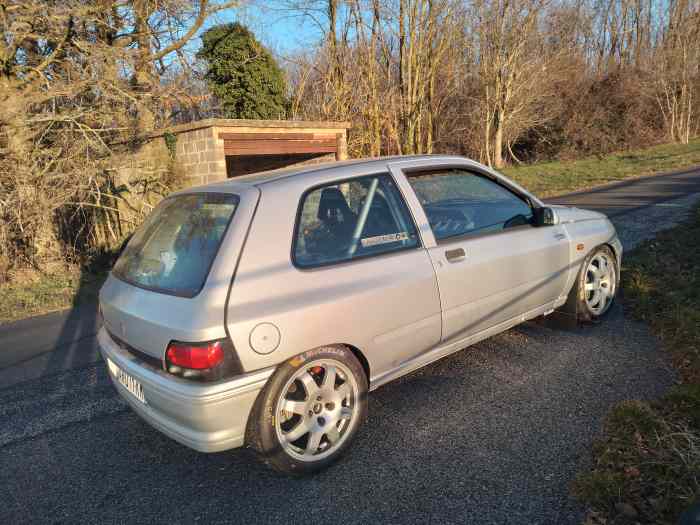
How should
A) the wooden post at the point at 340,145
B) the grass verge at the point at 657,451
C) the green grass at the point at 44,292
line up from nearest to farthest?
the grass verge at the point at 657,451 → the green grass at the point at 44,292 → the wooden post at the point at 340,145

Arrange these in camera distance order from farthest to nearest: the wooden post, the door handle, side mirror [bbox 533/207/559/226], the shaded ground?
1. the wooden post
2. side mirror [bbox 533/207/559/226]
3. the door handle
4. the shaded ground

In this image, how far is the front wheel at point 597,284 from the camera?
14.0 feet

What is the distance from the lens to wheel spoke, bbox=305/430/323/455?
2.74 meters

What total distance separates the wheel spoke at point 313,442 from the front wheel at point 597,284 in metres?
2.68

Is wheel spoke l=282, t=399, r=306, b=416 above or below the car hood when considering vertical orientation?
below

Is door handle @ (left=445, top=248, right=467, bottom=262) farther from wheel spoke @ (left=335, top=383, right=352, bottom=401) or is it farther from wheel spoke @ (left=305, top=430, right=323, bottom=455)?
wheel spoke @ (left=305, top=430, right=323, bottom=455)

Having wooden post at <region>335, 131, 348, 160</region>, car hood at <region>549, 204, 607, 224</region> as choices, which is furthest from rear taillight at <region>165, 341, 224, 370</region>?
wooden post at <region>335, 131, 348, 160</region>

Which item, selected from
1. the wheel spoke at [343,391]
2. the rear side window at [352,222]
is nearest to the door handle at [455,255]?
the rear side window at [352,222]

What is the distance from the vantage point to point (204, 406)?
7.77 feet

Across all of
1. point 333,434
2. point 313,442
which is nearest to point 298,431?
point 313,442

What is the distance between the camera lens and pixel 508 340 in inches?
169

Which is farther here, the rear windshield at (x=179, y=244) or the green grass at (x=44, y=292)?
the green grass at (x=44, y=292)

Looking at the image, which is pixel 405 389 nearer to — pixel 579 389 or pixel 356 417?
pixel 356 417

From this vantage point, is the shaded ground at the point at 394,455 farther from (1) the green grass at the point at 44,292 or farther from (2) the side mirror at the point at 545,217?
(1) the green grass at the point at 44,292
